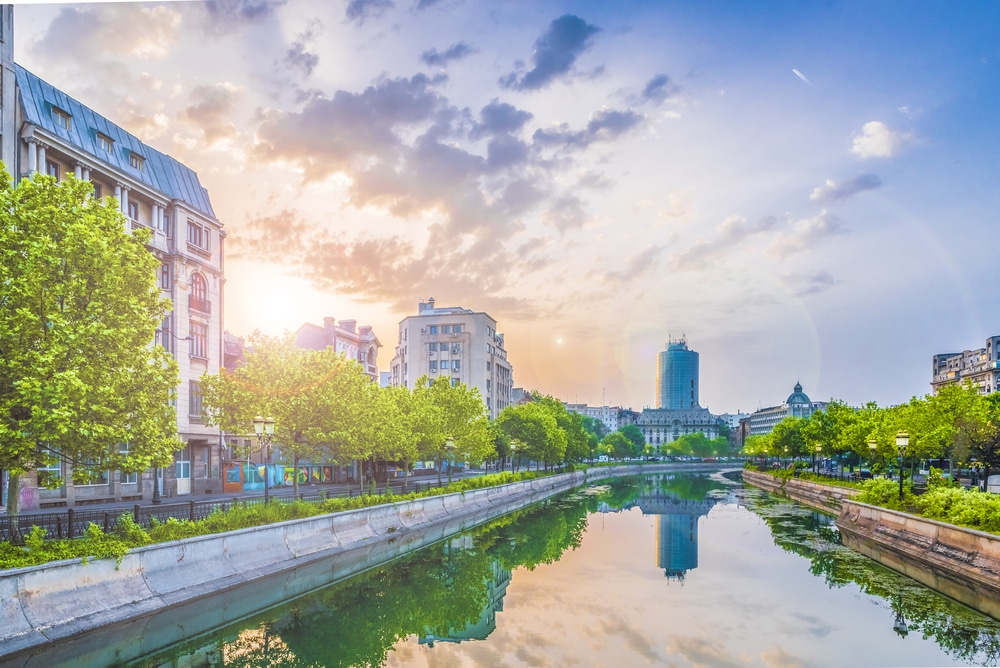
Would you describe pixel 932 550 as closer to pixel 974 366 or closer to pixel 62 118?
pixel 62 118

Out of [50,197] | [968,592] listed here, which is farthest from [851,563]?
[50,197]

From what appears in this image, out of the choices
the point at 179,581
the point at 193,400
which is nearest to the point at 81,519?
the point at 179,581

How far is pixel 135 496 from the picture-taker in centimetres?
3897

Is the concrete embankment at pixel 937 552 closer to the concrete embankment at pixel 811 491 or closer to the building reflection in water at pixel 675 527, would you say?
the building reflection in water at pixel 675 527

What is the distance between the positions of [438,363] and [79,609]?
95240mm

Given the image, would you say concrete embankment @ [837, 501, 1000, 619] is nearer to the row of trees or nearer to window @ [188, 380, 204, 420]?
the row of trees

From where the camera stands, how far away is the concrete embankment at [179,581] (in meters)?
16.8

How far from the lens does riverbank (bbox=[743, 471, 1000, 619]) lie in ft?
80.6

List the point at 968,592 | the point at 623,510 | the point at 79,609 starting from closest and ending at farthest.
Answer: the point at 79,609 < the point at 968,592 < the point at 623,510

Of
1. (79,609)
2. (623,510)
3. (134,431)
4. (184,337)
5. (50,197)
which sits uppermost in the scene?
(50,197)

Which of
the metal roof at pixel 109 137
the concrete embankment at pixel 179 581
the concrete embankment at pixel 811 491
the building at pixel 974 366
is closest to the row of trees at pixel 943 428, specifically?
the concrete embankment at pixel 811 491

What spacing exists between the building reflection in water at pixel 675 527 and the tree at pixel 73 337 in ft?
77.4

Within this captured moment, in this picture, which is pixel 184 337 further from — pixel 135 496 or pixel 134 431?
pixel 134 431

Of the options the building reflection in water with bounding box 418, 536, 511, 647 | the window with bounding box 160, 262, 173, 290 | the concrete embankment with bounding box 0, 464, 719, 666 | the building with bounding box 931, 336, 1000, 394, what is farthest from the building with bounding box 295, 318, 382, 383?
the building with bounding box 931, 336, 1000, 394
